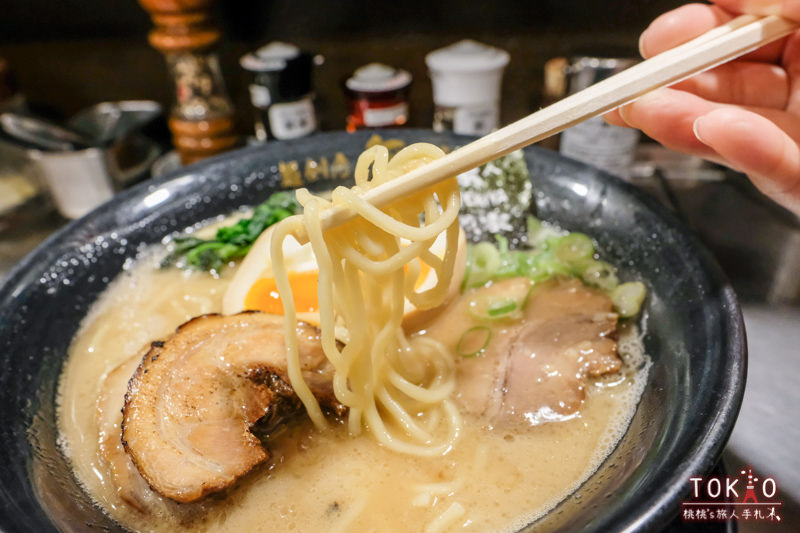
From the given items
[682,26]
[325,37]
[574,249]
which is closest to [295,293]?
[574,249]

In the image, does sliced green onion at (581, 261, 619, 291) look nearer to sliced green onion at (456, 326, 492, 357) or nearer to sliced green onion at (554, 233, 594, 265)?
sliced green onion at (554, 233, 594, 265)

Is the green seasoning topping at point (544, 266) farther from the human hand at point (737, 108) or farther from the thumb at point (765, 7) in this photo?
the thumb at point (765, 7)

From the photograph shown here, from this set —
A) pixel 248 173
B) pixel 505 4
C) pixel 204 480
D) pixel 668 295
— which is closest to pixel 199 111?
pixel 248 173

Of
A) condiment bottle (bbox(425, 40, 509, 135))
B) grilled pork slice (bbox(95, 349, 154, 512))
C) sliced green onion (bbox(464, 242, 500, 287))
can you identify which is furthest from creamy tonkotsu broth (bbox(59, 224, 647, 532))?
condiment bottle (bbox(425, 40, 509, 135))

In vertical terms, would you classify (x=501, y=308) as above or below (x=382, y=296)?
below

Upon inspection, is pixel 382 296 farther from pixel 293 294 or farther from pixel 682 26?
pixel 682 26

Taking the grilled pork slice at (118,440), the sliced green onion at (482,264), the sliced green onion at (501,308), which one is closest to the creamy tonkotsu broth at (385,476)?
the grilled pork slice at (118,440)

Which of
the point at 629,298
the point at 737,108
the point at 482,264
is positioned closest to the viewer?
the point at 737,108
